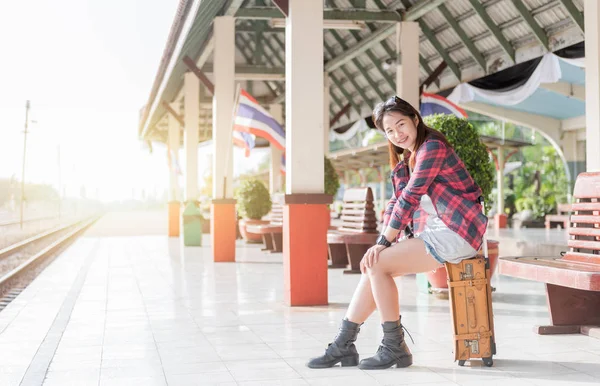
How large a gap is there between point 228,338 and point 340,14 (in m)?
7.83

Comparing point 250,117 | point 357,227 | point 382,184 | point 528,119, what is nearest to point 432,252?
point 357,227

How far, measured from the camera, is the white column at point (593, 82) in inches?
259

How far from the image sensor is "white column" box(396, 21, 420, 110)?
37.4ft

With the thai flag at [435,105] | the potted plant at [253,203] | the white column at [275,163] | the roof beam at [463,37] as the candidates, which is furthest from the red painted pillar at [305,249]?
the white column at [275,163]

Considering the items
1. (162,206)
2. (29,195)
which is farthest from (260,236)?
(162,206)

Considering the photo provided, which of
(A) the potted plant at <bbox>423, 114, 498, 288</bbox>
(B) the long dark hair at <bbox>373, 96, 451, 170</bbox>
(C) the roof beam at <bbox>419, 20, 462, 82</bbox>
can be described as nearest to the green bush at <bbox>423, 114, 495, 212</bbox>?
(A) the potted plant at <bbox>423, 114, 498, 288</bbox>

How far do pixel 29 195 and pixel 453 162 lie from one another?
25.5m

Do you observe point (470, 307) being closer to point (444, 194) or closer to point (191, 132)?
point (444, 194)

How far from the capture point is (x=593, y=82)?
671 cm

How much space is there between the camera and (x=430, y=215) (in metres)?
3.52

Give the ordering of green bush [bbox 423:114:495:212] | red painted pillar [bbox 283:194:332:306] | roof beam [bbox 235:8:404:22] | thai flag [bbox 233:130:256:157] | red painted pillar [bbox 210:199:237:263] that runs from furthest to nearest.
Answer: roof beam [bbox 235:8:404:22], red painted pillar [bbox 210:199:237:263], thai flag [bbox 233:130:256:157], green bush [bbox 423:114:495:212], red painted pillar [bbox 283:194:332:306]

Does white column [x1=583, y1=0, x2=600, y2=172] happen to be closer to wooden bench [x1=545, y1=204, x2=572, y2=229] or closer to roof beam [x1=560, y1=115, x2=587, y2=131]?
wooden bench [x1=545, y1=204, x2=572, y2=229]

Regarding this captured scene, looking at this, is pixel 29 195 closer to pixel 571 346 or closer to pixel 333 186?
pixel 333 186

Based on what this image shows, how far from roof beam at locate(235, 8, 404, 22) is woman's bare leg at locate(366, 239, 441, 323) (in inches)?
Result: 319
